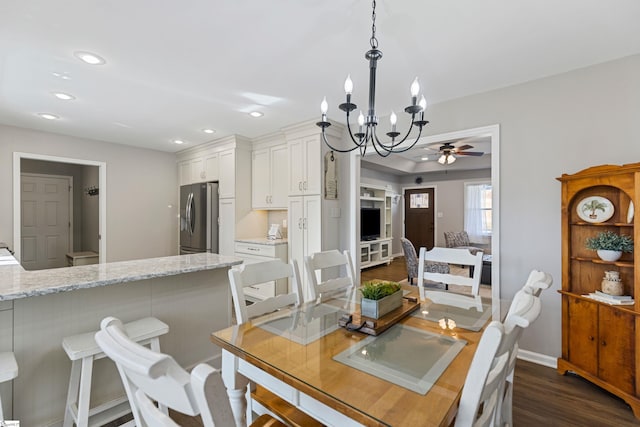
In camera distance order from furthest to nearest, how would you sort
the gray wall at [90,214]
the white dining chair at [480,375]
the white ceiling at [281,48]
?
the gray wall at [90,214]
the white ceiling at [281,48]
the white dining chair at [480,375]

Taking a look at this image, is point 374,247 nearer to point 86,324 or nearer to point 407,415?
point 86,324

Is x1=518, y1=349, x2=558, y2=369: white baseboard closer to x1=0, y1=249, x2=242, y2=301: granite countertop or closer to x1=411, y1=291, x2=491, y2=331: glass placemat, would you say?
x1=411, y1=291, x2=491, y2=331: glass placemat

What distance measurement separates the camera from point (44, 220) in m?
5.50

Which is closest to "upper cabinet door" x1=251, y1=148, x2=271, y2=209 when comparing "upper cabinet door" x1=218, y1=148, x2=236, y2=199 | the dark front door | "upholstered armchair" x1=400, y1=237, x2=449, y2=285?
"upper cabinet door" x1=218, y1=148, x2=236, y2=199

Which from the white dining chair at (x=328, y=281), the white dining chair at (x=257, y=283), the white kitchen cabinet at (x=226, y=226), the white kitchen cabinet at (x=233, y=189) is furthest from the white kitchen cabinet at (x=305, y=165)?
the white dining chair at (x=257, y=283)

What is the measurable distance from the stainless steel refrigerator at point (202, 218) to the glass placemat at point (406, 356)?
4.03 metres

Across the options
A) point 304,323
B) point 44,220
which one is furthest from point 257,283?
point 44,220

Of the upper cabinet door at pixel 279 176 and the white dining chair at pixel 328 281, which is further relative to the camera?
the upper cabinet door at pixel 279 176

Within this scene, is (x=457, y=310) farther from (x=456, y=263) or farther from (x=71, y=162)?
(x=71, y=162)

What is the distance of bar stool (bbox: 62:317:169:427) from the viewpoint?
1.58 metres

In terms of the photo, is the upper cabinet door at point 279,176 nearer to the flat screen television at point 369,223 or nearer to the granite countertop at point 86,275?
the granite countertop at point 86,275

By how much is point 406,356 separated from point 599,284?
217 centimetres

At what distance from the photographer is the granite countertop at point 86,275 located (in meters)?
1.56

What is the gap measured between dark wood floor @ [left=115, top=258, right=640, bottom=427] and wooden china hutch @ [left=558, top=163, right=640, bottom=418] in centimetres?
9
